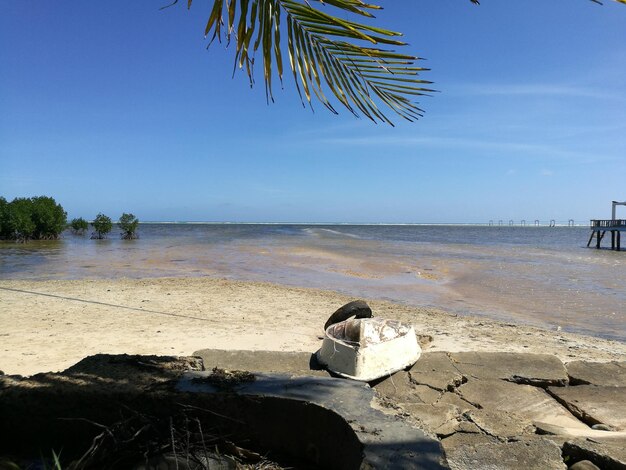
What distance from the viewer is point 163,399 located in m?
2.11

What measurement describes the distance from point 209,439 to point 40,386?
0.87m

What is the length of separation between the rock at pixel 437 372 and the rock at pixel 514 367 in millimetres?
103

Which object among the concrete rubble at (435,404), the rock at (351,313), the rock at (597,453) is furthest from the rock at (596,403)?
the rock at (351,313)

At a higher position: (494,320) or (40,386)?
(40,386)

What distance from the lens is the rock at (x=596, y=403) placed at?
12.4 feet

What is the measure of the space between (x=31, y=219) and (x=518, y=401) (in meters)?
34.1

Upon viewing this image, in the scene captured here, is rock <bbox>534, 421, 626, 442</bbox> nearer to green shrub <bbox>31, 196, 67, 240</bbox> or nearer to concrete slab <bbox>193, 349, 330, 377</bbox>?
concrete slab <bbox>193, 349, 330, 377</bbox>

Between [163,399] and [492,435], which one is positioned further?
[492,435]

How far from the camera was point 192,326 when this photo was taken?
7297mm

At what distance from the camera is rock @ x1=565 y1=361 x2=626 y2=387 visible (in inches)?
181

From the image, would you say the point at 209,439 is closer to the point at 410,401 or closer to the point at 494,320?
the point at 410,401

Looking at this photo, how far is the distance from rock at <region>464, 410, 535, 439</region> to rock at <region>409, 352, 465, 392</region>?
2.18 ft

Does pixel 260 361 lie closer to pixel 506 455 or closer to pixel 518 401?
pixel 518 401

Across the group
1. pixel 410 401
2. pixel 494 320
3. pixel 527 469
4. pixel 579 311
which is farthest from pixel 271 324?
pixel 579 311
